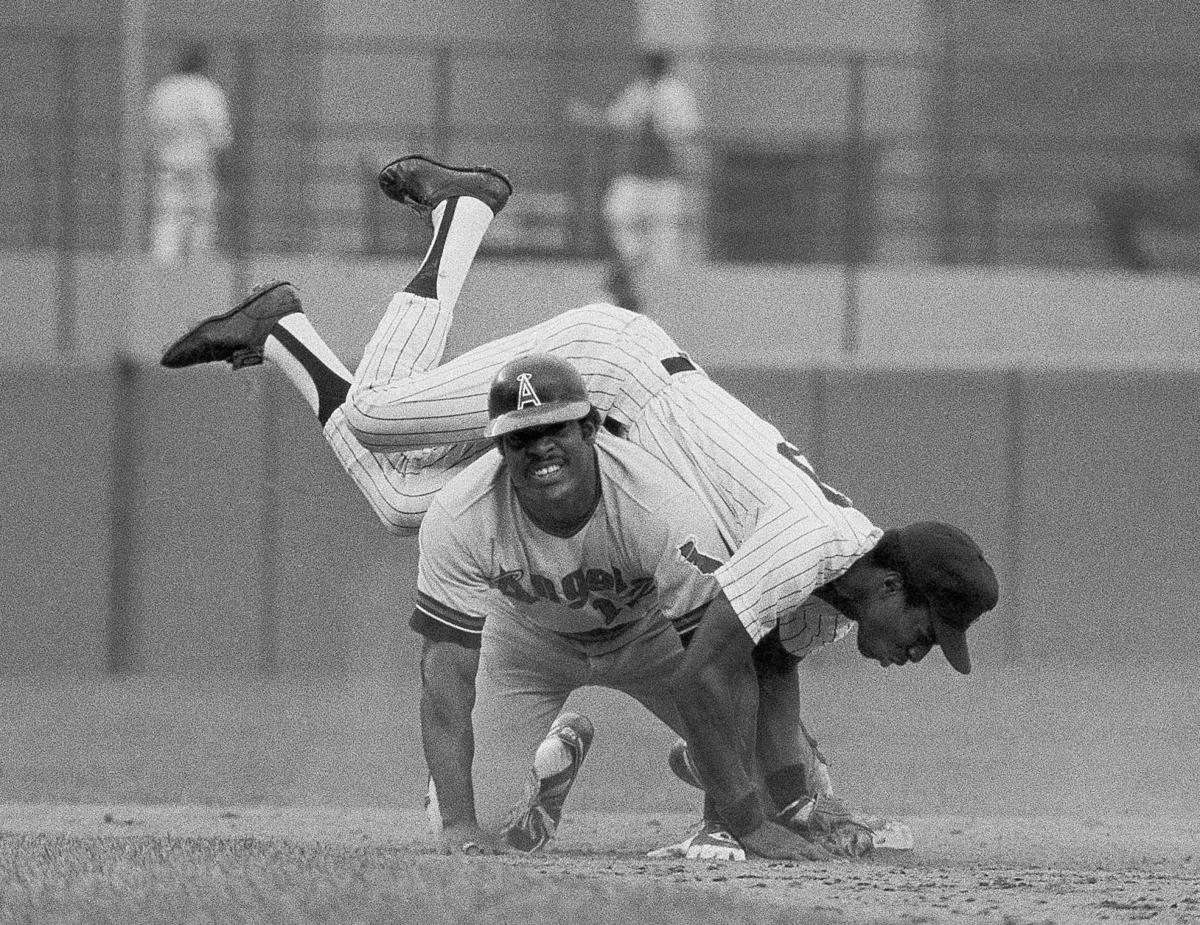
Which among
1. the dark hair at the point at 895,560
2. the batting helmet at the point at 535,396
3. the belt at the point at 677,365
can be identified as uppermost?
the belt at the point at 677,365

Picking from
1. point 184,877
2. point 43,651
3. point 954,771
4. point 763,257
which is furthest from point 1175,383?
point 184,877

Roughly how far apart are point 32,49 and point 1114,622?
24.8 feet

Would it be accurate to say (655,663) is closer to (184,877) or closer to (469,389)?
(469,389)

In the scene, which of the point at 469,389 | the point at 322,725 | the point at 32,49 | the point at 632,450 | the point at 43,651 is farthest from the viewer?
the point at 32,49

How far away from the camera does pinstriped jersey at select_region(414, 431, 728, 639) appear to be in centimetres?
628

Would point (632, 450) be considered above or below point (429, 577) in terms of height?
above

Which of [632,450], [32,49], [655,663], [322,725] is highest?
[32,49]

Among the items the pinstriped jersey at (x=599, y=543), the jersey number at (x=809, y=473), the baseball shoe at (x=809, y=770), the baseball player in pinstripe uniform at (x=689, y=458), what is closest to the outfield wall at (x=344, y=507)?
the baseball player in pinstripe uniform at (x=689, y=458)

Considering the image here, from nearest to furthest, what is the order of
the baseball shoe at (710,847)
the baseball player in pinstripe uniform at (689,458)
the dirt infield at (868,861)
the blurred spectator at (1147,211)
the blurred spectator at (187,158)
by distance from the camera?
the dirt infield at (868,861) < the baseball player in pinstripe uniform at (689,458) < the baseball shoe at (710,847) < the blurred spectator at (187,158) < the blurred spectator at (1147,211)

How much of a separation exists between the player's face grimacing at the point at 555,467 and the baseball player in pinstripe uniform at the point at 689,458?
1.41 ft

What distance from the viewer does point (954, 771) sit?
33.0 feet

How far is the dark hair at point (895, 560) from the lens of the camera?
20.7 feet

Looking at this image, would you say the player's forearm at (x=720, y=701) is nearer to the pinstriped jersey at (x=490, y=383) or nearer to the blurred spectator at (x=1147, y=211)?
the pinstriped jersey at (x=490, y=383)

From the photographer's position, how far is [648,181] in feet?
47.4
